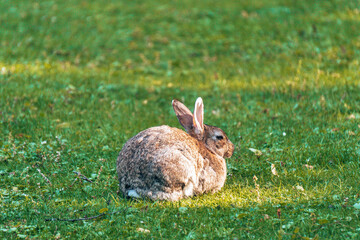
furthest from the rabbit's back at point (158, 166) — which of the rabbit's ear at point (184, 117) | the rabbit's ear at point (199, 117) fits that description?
the rabbit's ear at point (184, 117)

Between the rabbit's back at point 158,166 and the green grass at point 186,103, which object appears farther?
the rabbit's back at point 158,166

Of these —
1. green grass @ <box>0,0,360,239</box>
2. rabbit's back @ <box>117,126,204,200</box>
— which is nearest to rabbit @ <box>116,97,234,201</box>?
rabbit's back @ <box>117,126,204,200</box>

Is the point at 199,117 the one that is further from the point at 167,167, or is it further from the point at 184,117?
the point at 167,167

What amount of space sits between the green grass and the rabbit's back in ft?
0.73

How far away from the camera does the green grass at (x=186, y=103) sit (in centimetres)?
608

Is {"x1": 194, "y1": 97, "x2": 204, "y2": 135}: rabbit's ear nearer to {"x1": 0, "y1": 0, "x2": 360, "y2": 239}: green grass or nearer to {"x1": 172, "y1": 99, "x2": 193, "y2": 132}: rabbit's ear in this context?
{"x1": 172, "y1": 99, "x2": 193, "y2": 132}: rabbit's ear

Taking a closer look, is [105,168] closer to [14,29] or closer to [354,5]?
[14,29]

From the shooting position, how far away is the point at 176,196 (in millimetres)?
6656

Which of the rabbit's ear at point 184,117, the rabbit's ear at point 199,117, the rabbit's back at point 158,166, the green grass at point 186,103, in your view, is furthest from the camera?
the rabbit's ear at point 184,117

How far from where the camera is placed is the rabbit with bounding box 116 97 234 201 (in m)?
6.51

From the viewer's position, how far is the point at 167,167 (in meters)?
6.46

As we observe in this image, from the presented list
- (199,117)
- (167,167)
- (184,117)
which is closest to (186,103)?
(184,117)

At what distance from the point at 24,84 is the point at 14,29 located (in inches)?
211

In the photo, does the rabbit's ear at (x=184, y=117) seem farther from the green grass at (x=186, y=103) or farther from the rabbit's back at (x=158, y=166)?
the green grass at (x=186, y=103)
